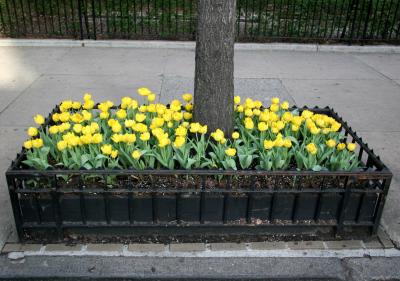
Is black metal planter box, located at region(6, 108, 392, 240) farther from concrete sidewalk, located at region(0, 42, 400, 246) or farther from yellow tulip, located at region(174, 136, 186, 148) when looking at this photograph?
concrete sidewalk, located at region(0, 42, 400, 246)

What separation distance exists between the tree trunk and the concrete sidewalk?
171cm

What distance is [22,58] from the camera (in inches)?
301

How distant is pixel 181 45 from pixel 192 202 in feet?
19.6

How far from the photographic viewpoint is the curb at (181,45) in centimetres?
848

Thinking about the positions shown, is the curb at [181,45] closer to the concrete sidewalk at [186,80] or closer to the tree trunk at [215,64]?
the concrete sidewalk at [186,80]

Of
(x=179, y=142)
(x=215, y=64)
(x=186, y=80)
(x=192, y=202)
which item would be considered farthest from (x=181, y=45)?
(x=192, y=202)

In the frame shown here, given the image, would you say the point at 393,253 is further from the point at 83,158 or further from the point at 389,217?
the point at 83,158

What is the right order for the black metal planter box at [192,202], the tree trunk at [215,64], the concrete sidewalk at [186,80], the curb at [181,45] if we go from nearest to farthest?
the black metal planter box at [192,202], the tree trunk at [215,64], the concrete sidewalk at [186,80], the curb at [181,45]

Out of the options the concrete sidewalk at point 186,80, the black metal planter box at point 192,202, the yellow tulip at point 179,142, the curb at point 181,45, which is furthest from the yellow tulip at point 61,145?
the curb at point 181,45

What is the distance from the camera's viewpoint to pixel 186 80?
6.64 metres

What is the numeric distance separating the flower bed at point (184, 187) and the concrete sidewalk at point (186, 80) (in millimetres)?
836

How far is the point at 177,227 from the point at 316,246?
3.35 feet

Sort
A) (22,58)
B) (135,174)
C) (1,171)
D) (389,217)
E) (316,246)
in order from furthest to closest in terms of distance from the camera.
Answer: (22,58)
(1,171)
(389,217)
(316,246)
(135,174)

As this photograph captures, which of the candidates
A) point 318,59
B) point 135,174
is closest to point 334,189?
point 135,174
